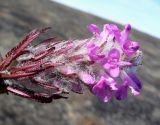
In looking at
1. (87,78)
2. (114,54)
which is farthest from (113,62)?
(87,78)

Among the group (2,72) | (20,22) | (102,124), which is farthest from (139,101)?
(2,72)

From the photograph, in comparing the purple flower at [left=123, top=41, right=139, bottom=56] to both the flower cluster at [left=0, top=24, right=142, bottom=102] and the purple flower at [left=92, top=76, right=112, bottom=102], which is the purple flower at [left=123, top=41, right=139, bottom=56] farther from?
the purple flower at [left=92, top=76, right=112, bottom=102]

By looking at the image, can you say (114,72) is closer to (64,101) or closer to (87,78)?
(87,78)

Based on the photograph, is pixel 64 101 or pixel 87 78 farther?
pixel 64 101

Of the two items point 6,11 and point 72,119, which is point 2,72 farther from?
point 6,11

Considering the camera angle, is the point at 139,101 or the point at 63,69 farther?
the point at 139,101

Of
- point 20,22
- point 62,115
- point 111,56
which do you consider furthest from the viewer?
point 20,22

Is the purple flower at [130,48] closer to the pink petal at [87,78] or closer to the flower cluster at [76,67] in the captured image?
the flower cluster at [76,67]

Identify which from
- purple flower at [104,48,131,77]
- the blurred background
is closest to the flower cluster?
purple flower at [104,48,131,77]
